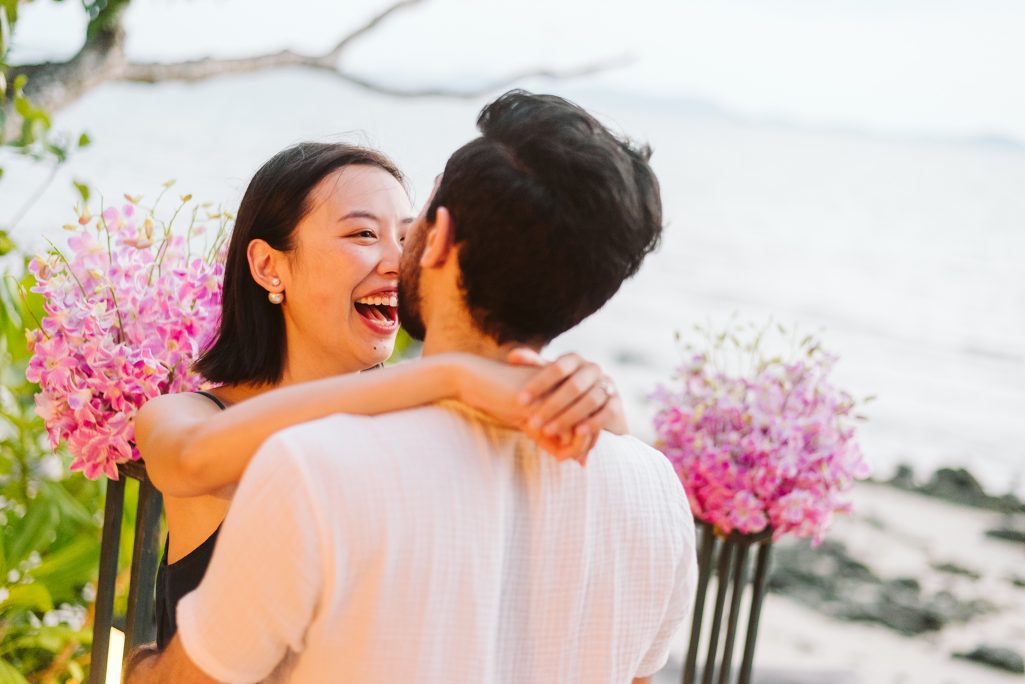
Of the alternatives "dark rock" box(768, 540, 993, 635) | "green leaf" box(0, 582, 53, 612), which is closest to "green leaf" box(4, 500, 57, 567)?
"green leaf" box(0, 582, 53, 612)

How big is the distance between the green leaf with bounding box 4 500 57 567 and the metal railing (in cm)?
79

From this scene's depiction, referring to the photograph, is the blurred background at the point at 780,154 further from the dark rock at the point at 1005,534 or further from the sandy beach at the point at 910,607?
the sandy beach at the point at 910,607

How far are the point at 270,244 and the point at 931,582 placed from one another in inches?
253

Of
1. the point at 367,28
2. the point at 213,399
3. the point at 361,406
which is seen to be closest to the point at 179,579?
the point at 213,399

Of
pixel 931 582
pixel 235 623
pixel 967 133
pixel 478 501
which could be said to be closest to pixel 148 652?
pixel 235 623

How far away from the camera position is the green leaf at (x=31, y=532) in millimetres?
2307

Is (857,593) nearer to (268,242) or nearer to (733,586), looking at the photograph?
(733,586)

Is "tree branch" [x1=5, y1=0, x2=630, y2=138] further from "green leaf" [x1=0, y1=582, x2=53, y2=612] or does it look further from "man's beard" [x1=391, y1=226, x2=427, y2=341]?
"man's beard" [x1=391, y1=226, x2=427, y2=341]

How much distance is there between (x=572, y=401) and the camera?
2.93 ft

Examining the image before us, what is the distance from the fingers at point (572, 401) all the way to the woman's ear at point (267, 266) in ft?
2.54

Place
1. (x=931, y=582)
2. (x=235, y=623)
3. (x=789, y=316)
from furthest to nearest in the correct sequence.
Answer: (x=789, y=316), (x=931, y=582), (x=235, y=623)

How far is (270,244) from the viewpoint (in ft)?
5.18

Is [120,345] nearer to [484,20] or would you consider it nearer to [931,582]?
[931,582]

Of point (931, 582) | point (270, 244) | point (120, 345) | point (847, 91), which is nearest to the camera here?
point (120, 345)
